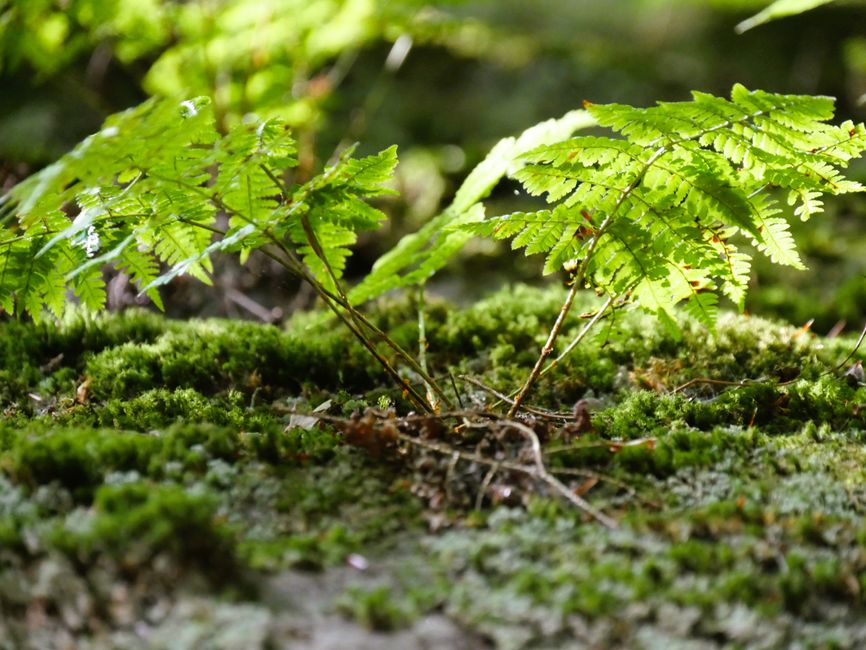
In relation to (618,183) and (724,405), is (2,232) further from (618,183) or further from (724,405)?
(724,405)

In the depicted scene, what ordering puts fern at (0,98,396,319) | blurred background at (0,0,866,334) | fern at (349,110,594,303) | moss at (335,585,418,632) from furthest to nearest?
1. blurred background at (0,0,866,334)
2. fern at (349,110,594,303)
3. fern at (0,98,396,319)
4. moss at (335,585,418,632)

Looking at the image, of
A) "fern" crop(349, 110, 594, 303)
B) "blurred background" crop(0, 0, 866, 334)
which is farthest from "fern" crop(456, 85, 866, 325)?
"blurred background" crop(0, 0, 866, 334)

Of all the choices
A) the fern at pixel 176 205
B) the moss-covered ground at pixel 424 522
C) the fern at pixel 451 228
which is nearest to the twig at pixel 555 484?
the moss-covered ground at pixel 424 522

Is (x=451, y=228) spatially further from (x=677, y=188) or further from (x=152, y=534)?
(x=152, y=534)

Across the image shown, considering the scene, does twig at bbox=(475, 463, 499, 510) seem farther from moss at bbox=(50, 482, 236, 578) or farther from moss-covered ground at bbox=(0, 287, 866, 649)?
moss at bbox=(50, 482, 236, 578)

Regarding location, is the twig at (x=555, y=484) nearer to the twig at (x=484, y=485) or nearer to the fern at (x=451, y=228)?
the twig at (x=484, y=485)

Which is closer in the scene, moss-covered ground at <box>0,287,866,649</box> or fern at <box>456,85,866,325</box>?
moss-covered ground at <box>0,287,866,649</box>

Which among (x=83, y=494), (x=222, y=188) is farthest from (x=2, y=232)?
(x=83, y=494)
